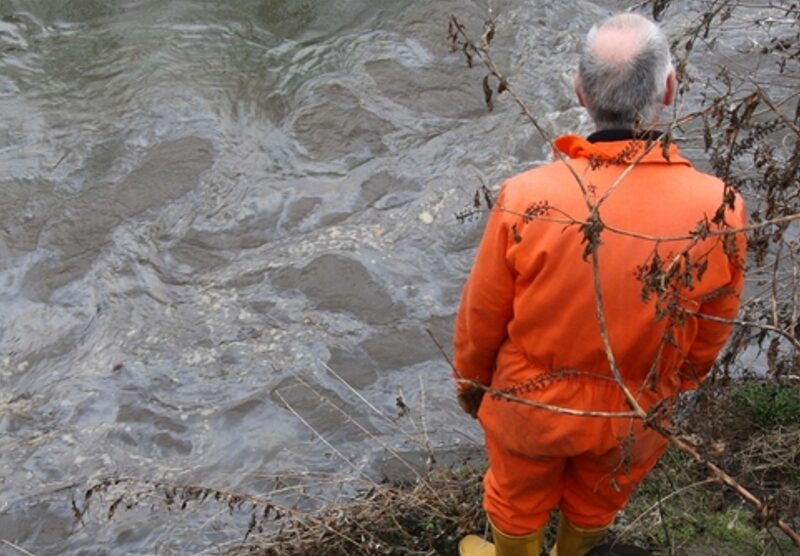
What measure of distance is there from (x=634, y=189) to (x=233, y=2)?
270 inches

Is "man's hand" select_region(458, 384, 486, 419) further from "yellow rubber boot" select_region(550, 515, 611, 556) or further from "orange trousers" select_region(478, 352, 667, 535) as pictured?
"yellow rubber boot" select_region(550, 515, 611, 556)

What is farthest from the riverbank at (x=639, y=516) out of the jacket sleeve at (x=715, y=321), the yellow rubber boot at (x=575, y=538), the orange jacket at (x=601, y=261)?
the orange jacket at (x=601, y=261)

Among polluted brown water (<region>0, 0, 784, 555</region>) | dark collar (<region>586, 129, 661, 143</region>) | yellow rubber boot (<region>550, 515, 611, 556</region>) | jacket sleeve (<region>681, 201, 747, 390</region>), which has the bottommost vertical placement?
polluted brown water (<region>0, 0, 784, 555</region>)

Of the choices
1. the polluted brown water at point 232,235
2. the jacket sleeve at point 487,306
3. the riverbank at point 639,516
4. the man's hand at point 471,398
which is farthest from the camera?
the polluted brown water at point 232,235

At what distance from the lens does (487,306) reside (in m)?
3.42

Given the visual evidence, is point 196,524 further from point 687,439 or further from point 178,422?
point 687,439

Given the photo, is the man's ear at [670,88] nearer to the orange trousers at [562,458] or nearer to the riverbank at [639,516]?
the orange trousers at [562,458]

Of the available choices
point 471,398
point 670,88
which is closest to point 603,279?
point 670,88

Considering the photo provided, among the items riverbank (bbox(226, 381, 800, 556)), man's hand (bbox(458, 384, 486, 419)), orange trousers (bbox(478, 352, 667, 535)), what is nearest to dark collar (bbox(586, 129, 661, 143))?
orange trousers (bbox(478, 352, 667, 535))

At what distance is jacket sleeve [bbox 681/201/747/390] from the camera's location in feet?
10.5

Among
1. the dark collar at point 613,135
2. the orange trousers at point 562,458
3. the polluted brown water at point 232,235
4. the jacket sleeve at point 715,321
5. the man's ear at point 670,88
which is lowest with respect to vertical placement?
the polluted brown water at point 232,235

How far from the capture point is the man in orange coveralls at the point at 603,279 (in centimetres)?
312

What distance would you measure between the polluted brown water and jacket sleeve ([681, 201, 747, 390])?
1121 millimetres

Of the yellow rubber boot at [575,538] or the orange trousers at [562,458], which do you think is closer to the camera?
the orange trousers at [562,458]
